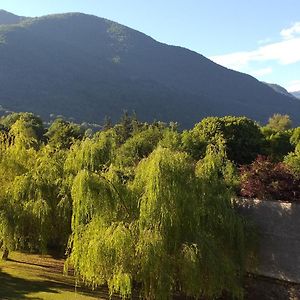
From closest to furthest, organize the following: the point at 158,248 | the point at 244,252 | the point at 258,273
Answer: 1. the point at 158,248
2. the point at 244,252
3. the point at 258,273

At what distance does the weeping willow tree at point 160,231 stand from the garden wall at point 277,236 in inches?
52.0

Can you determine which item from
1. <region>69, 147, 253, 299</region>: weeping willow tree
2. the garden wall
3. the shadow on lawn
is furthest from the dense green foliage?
the shadow on lawn

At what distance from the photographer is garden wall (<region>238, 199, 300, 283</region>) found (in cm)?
1656

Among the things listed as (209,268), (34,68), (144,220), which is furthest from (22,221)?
(34,68)

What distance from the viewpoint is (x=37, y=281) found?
65.6 feet

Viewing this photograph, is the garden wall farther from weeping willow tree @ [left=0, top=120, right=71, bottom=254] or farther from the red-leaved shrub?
weeping willow tree @ [left=0, top=120, right=71, bottom=254]

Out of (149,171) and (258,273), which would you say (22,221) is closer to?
(149,171)

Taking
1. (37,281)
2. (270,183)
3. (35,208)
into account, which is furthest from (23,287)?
(270,183)

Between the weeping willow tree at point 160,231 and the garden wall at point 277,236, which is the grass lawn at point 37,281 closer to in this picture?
the weeping willow tree at point 160,231

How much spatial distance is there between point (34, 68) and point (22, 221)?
180m

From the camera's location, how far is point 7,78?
176250 millimetres

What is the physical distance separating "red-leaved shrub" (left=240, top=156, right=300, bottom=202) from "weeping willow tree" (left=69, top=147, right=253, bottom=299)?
7.19 ft

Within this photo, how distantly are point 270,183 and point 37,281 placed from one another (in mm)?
10894

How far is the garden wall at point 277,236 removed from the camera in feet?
54.3
